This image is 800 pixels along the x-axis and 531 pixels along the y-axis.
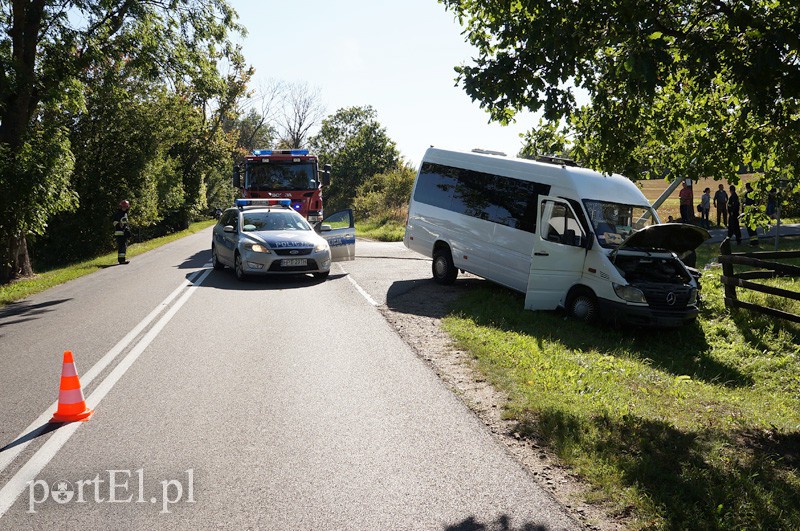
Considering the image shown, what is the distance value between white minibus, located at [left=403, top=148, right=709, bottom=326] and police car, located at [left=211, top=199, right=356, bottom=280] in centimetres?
299

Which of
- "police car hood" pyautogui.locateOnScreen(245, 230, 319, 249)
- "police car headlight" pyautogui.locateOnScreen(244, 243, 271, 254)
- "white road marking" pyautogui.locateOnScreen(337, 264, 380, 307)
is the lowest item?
"white road marking" pyautogui.locateOnScreen(337, 264, 380, 307)

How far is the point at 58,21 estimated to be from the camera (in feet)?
55.9

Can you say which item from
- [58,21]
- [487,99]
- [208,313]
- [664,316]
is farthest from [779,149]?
[58,21]

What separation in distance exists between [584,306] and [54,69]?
13.9m

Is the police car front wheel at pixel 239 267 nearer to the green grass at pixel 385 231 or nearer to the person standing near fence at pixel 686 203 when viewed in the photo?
the person standing near fence at pixel 686 203

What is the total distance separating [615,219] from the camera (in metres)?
11.4

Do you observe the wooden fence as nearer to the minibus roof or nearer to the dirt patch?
the minibus roof

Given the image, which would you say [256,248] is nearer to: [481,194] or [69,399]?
[481,194]

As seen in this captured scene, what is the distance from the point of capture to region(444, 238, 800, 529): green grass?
4.37m

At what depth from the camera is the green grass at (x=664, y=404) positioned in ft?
14.3

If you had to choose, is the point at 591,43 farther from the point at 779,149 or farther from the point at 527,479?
the point at 527,479

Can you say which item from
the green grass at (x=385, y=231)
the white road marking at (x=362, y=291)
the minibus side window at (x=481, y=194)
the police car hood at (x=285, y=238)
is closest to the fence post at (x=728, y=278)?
the minibus side window at (x=481, y=194)
